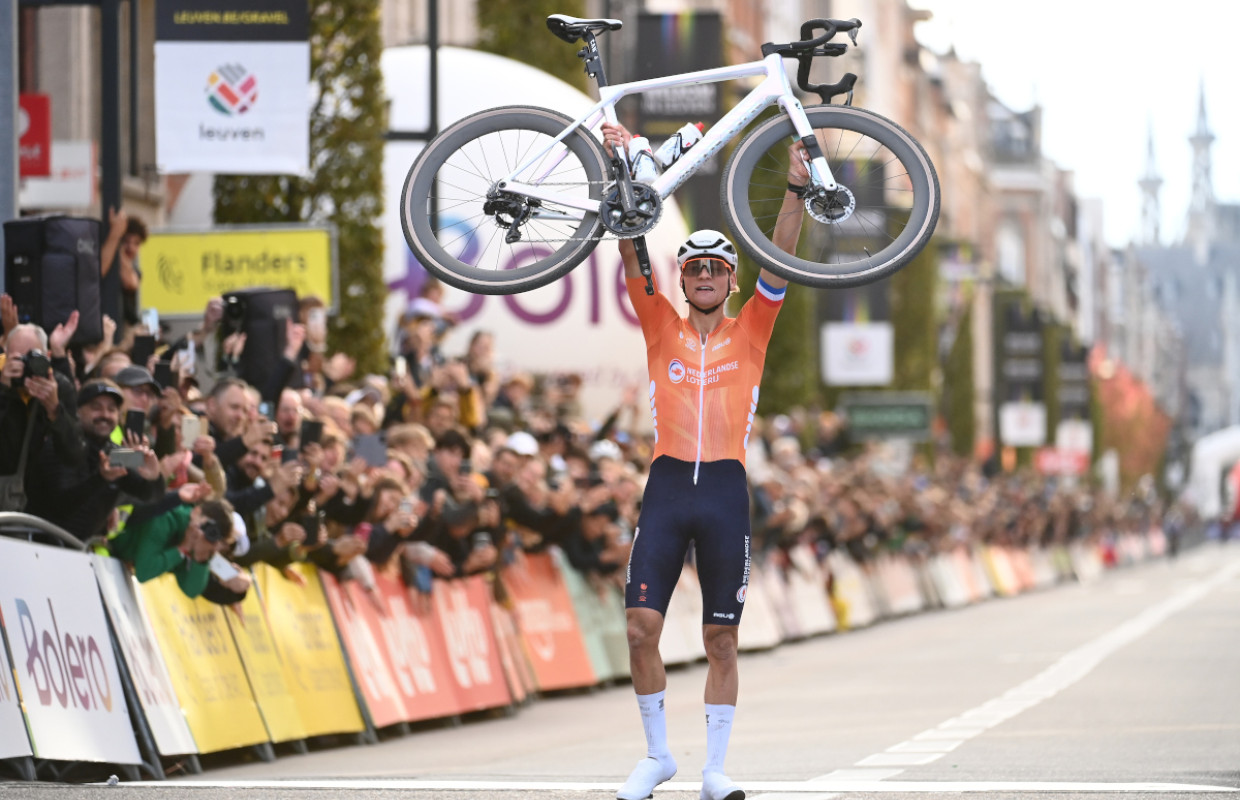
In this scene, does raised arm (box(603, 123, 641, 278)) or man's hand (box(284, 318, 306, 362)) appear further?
man's hand (box(284, 318, 306, 362))

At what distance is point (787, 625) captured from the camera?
27.1m

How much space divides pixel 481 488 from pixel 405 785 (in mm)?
6112

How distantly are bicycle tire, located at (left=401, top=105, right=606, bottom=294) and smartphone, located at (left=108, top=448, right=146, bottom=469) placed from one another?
7.14ft

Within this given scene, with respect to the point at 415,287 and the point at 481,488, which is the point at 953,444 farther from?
the point at 481,488

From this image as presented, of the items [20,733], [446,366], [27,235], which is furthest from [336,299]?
[20,733]

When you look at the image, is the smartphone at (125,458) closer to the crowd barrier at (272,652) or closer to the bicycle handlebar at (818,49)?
the crowd barrier at (272,652)

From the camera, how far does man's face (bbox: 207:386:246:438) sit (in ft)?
43.0

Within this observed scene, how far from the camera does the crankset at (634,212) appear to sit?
30.6 feet

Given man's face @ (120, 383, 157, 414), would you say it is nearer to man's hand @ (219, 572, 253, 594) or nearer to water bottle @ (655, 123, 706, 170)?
man's hand @ (219, 572, 253, 594)

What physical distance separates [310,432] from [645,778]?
5.72m

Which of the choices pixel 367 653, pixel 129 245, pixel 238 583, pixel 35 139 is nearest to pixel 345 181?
pixel 35 139

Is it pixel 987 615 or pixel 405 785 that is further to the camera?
pixel 987 615

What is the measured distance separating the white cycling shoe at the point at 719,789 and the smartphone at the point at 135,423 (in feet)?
13.8

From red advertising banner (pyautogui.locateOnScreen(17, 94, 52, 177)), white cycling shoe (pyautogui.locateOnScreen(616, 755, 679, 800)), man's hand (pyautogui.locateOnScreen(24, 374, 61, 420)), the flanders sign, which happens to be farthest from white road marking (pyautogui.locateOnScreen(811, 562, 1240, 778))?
the flanders sign
